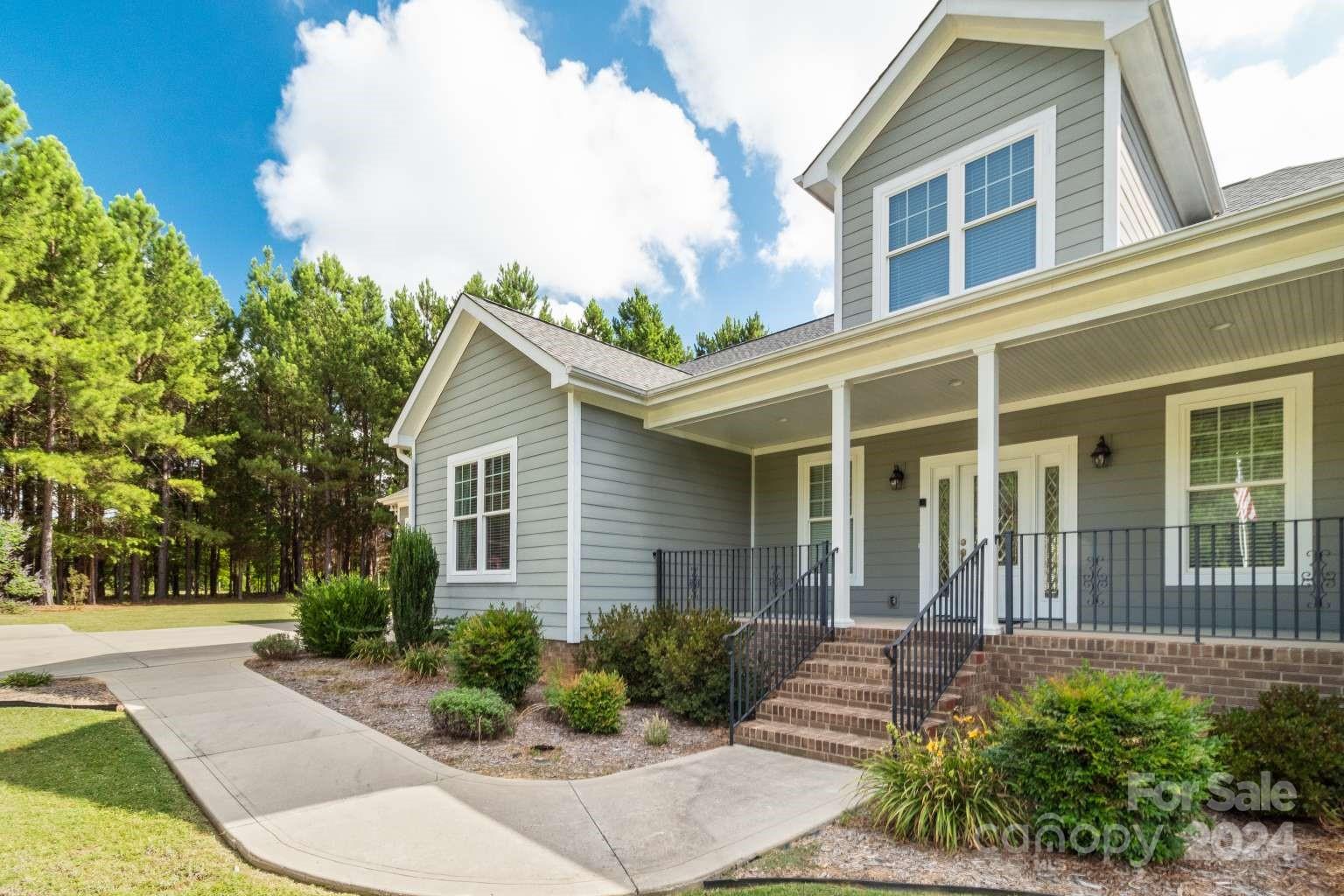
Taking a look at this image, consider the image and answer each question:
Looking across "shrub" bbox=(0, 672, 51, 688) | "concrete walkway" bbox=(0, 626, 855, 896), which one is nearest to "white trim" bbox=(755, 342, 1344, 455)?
"concrete walkway" bbox=(0, 626, 855, 896)

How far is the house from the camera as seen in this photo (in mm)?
5707

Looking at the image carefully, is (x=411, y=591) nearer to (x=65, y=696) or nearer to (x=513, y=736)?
(x=65, y=696)

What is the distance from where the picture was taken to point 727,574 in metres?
10.7

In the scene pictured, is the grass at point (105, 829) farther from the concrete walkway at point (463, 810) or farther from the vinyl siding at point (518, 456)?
the vinyl siding at point (518, 456)

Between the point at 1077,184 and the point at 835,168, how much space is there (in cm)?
286

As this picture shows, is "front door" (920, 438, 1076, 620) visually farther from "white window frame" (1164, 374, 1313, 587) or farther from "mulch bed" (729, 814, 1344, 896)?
"mulch bed" (729, 814, 1344, 896)

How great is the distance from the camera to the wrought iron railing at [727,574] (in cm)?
967

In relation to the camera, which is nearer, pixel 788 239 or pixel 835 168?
pixel 835 168

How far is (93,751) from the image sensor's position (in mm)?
5414

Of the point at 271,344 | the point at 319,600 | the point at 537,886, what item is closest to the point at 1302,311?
the point at 537,886

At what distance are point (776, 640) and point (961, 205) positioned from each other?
497 centimetres

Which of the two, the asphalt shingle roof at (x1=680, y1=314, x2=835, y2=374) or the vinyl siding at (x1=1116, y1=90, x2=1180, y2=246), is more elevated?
the vinyl siding at (x1=1116, y1=90, x2=1180, y2=246)

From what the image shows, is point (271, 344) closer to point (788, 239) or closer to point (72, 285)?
point (72, 285)

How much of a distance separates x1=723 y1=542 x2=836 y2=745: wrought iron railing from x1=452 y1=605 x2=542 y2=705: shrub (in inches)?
83.5
